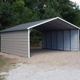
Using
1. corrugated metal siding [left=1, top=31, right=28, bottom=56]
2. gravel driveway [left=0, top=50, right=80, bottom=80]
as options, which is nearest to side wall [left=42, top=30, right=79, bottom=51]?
corrugated metal siding [left=1, top=31, right=28, bottom=56]

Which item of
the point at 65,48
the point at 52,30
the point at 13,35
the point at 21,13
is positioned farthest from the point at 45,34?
the point at 21,13

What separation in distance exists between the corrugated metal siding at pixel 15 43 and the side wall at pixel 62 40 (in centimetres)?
500

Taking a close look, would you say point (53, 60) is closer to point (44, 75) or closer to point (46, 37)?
point (44, 75)

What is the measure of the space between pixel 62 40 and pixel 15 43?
16.7 ft

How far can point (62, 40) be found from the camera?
65.0 ft

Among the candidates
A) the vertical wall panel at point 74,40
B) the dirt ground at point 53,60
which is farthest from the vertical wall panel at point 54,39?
the dirt ground at point 53,60

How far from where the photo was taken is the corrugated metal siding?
15170 millimetres

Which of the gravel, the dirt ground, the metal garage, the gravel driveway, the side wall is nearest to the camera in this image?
the gravel

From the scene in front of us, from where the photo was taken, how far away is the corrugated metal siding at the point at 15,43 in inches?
597

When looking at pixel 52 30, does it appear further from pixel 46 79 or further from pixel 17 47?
pixel 46 79

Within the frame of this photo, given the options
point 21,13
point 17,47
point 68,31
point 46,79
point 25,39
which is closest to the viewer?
point 46,79

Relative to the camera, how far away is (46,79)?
7.35 meters

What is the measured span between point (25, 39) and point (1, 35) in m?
6.43

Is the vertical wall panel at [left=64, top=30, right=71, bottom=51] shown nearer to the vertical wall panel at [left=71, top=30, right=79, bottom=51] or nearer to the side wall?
the side wall
